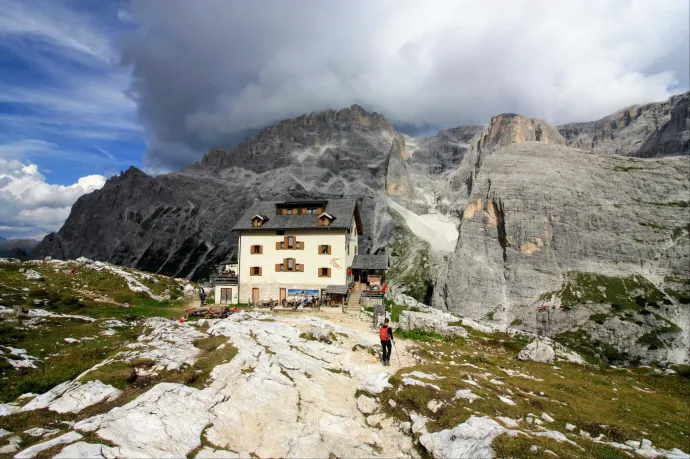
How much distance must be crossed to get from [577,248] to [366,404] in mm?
139257

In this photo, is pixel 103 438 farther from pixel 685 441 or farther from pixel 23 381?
pixel 685 441

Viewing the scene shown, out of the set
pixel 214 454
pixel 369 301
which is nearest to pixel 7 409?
pixel 214 454

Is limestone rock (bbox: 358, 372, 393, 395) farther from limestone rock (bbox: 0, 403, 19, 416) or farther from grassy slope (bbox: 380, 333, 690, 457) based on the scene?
limestone rock (bbox: 0, 403, 19, 416)

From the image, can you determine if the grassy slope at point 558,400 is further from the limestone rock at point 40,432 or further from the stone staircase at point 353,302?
the stone staircase at point 353,302

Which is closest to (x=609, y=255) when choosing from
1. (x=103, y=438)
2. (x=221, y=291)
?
(x=221, y=291)

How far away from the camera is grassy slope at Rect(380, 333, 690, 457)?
44.3ft

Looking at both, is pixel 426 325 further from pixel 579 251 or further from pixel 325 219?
pixel 579 251

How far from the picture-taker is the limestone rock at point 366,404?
1557 cm

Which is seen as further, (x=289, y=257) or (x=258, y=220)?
(x=258, y=220)

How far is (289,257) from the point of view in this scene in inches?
1876

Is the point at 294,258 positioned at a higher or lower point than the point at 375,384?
higher

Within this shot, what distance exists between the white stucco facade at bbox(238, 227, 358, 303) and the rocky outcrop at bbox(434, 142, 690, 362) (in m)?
92.6

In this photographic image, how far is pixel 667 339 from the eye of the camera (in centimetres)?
9488

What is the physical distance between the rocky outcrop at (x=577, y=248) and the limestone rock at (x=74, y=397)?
4656 inches
